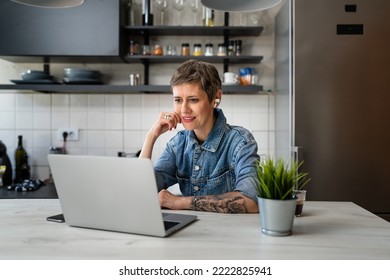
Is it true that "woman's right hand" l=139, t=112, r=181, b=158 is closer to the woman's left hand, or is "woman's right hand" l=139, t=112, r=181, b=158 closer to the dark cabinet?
the woman's left hand

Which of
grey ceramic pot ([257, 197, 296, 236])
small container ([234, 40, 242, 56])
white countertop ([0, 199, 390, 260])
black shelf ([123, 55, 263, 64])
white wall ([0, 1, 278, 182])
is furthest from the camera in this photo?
white wall ([0, 1, 278, 182])

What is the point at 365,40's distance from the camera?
88.0 inches

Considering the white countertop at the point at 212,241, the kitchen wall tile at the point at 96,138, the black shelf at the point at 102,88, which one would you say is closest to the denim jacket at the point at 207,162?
the white countertop at the point at 212,241

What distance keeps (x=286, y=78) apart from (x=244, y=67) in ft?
1.58

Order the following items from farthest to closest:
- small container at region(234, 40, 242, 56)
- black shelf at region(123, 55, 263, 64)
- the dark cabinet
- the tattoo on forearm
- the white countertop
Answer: small container at region(234, 40, 242, 56), black shelf at region(123, 55, 263, 64), the dark cabinet, the tattoo on forearm, the white countertop

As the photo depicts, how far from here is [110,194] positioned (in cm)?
90

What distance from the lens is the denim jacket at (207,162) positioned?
149cm

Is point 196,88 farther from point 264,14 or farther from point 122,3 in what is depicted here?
point 264,14

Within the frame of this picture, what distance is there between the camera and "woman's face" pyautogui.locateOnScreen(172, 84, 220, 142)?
1.45 metres

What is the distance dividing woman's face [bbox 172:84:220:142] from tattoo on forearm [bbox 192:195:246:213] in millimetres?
384

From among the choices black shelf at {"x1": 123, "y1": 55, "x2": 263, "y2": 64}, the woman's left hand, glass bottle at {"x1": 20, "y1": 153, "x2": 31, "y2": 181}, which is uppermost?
A: black shelf at {"x1": 123, "y1": 55, "x2": 263, "y2": 64}

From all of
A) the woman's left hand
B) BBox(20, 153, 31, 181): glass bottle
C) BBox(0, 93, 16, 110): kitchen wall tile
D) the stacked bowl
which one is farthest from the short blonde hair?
BBox(0, 93, 16, 110): kitchen wall tile

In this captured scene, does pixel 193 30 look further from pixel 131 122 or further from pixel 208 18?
pixel 131 122
